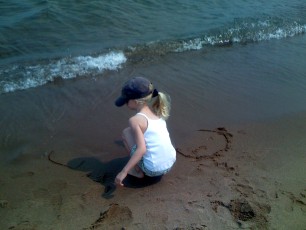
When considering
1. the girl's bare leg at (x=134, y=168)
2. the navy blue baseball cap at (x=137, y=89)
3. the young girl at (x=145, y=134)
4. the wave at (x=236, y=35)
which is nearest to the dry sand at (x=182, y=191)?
the girl's bare leg at (x=134, y=168)

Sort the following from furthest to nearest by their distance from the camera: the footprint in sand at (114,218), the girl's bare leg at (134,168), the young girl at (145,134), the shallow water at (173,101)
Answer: the shallow water at (173,101)
the girl's bare leg at (134,168)
the young girl at (145,134)
the footprint in sand at (114,218)

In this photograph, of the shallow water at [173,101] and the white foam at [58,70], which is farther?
the white foam at [58,70]

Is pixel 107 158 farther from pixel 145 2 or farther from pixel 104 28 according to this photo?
pixel 145 2

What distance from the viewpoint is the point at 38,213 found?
3.24 meters

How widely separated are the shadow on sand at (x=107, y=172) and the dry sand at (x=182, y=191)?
0.03ft

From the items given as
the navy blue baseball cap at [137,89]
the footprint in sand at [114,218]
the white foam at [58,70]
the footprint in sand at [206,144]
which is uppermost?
the navy blue baseball cap at [137,89]

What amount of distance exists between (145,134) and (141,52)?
12.8ft

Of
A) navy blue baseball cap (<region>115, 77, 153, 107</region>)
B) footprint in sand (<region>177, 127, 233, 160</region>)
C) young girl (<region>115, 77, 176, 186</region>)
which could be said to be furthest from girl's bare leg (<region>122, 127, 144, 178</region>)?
footprint in sand (<region>177, 127, 233, 160</region>)

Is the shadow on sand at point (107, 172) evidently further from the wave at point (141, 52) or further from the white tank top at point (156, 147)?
the wave at point (141, 52)

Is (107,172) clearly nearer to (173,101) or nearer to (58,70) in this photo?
(173,101)

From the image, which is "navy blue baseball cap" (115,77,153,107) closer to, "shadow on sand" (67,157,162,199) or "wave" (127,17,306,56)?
"shadow on sand" (67,157,162,199)

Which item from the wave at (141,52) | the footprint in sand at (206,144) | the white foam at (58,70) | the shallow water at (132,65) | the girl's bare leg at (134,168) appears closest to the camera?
the girl's bare leg at (134,168)

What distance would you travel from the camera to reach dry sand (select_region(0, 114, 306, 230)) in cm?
314

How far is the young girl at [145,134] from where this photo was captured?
134 inches
